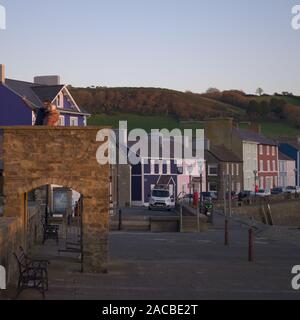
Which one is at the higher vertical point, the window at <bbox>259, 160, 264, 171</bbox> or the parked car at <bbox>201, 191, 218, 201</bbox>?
the window at <bbox>259, 160, 264, 171</bbox>

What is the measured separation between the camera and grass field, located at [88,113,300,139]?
129 meters

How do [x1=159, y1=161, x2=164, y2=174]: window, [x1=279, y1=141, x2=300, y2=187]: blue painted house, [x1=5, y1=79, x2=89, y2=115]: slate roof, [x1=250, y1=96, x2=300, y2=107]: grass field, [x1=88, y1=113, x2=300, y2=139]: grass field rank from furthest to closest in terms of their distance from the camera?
1. [x1=250, y1=96, x2=300, y2=107]: grass field
2. [x1=88, y1=113, x2=300, y2=139]: grass field
3. [x1=279, y1=141, x2=300, y2=187]: blue painted house
4. [x1=159, y1=161, x2=164, y2=174]: window
5. [x1=5, y1=79, x2=89, y2=115]: slate roof

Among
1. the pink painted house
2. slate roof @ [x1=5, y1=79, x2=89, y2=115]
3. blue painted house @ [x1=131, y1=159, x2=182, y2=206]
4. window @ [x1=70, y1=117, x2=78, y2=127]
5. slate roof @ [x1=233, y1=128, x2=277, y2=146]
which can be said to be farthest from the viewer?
the pink painted house

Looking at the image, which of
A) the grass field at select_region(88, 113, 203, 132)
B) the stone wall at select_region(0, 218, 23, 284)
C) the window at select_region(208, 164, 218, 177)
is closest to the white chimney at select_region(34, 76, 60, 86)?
the window at select_region(208, 164, 218, 177)

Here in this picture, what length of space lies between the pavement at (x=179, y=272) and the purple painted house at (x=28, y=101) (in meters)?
23.1

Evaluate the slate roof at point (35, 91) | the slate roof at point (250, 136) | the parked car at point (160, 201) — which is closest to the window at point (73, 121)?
the slate roof at point (35, 91)

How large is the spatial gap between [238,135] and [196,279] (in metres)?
73.1

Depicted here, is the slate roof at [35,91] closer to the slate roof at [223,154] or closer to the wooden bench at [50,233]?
the wooden bench at [50,233]

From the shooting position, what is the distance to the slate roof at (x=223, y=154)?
268ft

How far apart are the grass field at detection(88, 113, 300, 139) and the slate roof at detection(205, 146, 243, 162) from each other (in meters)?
34.6

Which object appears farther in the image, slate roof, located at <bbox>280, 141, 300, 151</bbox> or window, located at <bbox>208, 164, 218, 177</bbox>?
slate roof, located at <bbox>280, 141, 300, 151</bbox>

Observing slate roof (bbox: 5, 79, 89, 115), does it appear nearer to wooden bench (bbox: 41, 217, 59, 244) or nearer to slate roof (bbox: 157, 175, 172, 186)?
slate roof (bbox: 157, 175, 172, 186)

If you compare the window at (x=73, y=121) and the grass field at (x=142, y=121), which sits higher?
the grass field at (x=142, y=121)
